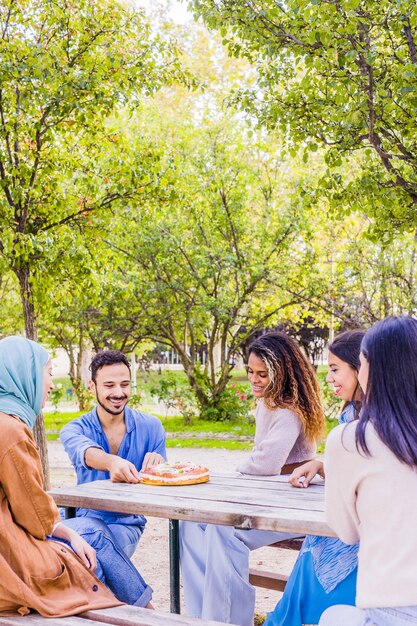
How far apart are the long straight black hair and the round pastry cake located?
1833 millimetres

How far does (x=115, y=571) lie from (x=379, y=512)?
1.81m

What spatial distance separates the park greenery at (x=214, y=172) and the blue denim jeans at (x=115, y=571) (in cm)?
370

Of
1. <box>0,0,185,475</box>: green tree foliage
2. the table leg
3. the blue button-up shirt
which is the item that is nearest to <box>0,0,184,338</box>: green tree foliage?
<box>0,0,185,475</box>: green tree foliage

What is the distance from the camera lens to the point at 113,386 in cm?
419

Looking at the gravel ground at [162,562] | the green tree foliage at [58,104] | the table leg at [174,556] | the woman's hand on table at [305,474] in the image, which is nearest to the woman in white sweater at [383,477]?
the woman's hand on table at [305,474]

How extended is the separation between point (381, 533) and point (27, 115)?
659cm

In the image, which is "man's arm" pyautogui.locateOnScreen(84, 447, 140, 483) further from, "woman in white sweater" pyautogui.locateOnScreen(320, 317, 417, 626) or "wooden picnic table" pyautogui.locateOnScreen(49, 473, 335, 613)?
"woman in white sweater" pyautogui.locateOnScreen(320, 317, 417, 626)

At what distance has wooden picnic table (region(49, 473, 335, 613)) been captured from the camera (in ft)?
10.1

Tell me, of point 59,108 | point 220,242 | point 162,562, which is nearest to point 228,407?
point 220,242

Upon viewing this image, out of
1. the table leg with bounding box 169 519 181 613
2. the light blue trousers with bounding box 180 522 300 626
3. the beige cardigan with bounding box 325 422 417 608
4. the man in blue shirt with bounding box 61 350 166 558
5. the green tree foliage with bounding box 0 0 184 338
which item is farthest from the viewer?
the green tree foliage with bounding box 0 0 184 338

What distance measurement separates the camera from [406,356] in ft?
7.14

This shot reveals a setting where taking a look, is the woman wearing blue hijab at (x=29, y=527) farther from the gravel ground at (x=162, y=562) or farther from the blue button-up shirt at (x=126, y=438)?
the gravel ground at (x=162, y=562)

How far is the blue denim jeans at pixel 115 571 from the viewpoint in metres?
A: 3.53

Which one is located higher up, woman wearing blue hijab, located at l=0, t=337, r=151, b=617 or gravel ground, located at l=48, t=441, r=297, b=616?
woman wearing blue hijab, located at l=0, t=337, r=151, b=617
